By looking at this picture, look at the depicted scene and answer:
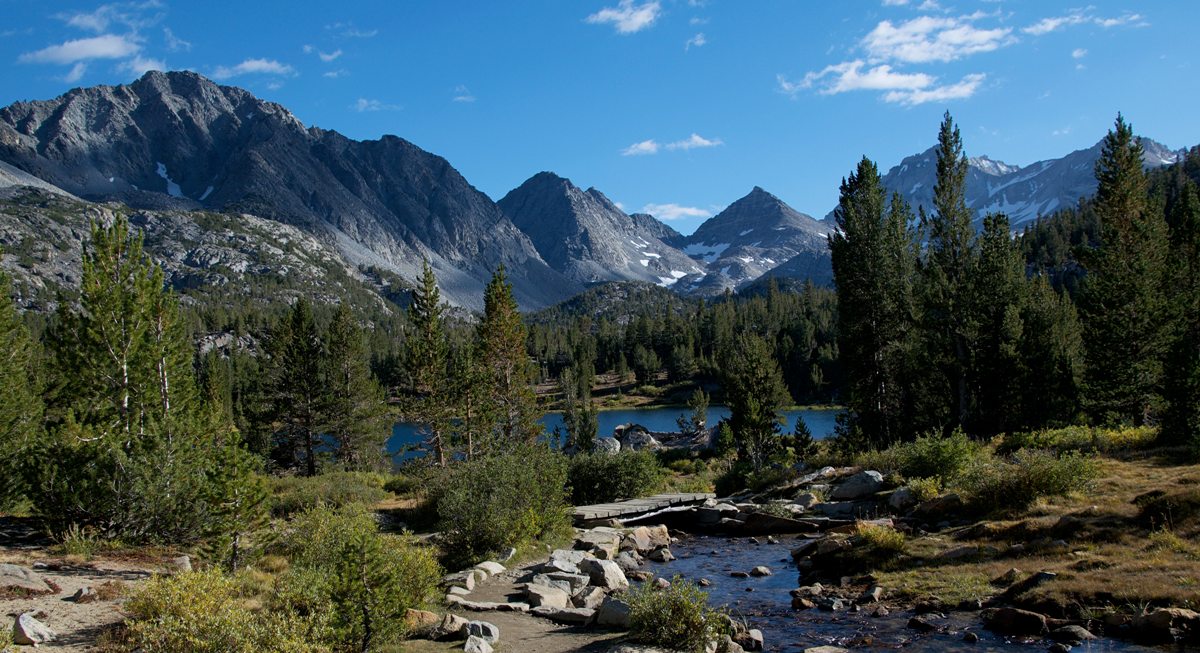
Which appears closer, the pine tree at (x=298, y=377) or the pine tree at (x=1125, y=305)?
the pine tree at (x=1125, y=305)

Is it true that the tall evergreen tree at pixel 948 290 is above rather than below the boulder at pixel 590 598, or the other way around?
above

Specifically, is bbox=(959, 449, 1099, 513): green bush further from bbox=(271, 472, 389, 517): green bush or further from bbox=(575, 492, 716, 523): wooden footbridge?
bbox=(271, 472, 389, 517): green bush

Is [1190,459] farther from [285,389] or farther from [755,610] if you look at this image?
[285,389]

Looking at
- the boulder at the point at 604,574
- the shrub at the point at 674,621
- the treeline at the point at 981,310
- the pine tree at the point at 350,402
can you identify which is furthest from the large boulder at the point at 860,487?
the pine tree at the point at 350,402

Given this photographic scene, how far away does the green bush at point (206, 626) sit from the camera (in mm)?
8539

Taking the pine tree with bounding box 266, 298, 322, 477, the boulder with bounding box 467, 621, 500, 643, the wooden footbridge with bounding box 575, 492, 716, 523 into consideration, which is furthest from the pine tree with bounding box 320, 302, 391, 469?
the boulder with bounding box 467, 621, 500, 643

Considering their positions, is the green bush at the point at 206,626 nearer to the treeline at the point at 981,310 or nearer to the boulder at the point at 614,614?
the boulder at the point at 614,614

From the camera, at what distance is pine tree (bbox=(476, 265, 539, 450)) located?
39156 mm

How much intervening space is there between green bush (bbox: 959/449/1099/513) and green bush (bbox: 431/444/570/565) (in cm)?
1321

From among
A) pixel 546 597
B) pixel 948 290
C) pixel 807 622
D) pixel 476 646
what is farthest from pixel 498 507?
pixel 948 290

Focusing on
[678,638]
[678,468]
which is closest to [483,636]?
[678,638]

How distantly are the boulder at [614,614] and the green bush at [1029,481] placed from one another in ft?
40.3

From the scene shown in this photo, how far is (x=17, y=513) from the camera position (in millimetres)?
20375

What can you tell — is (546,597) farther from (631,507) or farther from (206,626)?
(631,507)
